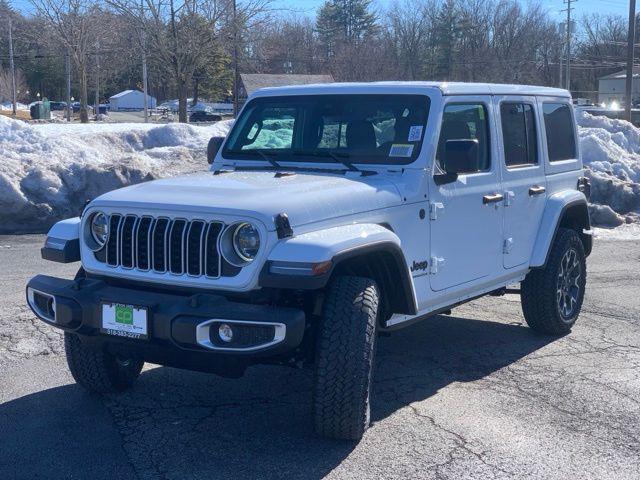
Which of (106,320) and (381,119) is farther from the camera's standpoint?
(381,119)

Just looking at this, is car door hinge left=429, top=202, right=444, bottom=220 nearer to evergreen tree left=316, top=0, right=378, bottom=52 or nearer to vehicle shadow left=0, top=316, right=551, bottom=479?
vehicle shadow left=0, top=316, right=551, bottom=479

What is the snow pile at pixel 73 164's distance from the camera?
1280 cm

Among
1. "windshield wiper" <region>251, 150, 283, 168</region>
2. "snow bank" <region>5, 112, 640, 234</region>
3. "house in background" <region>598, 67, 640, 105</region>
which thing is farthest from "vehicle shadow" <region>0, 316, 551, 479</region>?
"house in background" <region>598, 67, 640, 105</region>

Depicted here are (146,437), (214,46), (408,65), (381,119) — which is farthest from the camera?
(408,65)

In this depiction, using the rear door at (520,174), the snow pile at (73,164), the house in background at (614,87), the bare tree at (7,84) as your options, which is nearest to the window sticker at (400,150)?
the rear door at (520,174)

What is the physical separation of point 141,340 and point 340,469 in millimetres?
1205

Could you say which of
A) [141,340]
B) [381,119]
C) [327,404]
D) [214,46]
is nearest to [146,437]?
[141,340]

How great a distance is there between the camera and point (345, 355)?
4578 mm

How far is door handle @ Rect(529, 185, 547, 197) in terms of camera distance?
682 centimetres

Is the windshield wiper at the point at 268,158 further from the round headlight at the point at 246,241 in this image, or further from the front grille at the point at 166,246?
the round headlight at the point at 246,241

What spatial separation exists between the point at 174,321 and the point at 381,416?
1.57 metres

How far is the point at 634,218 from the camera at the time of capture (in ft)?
48.3

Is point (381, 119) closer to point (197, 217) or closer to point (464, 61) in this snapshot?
point (197, 217)

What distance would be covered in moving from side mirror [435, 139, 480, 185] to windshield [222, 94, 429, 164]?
0.68ft
